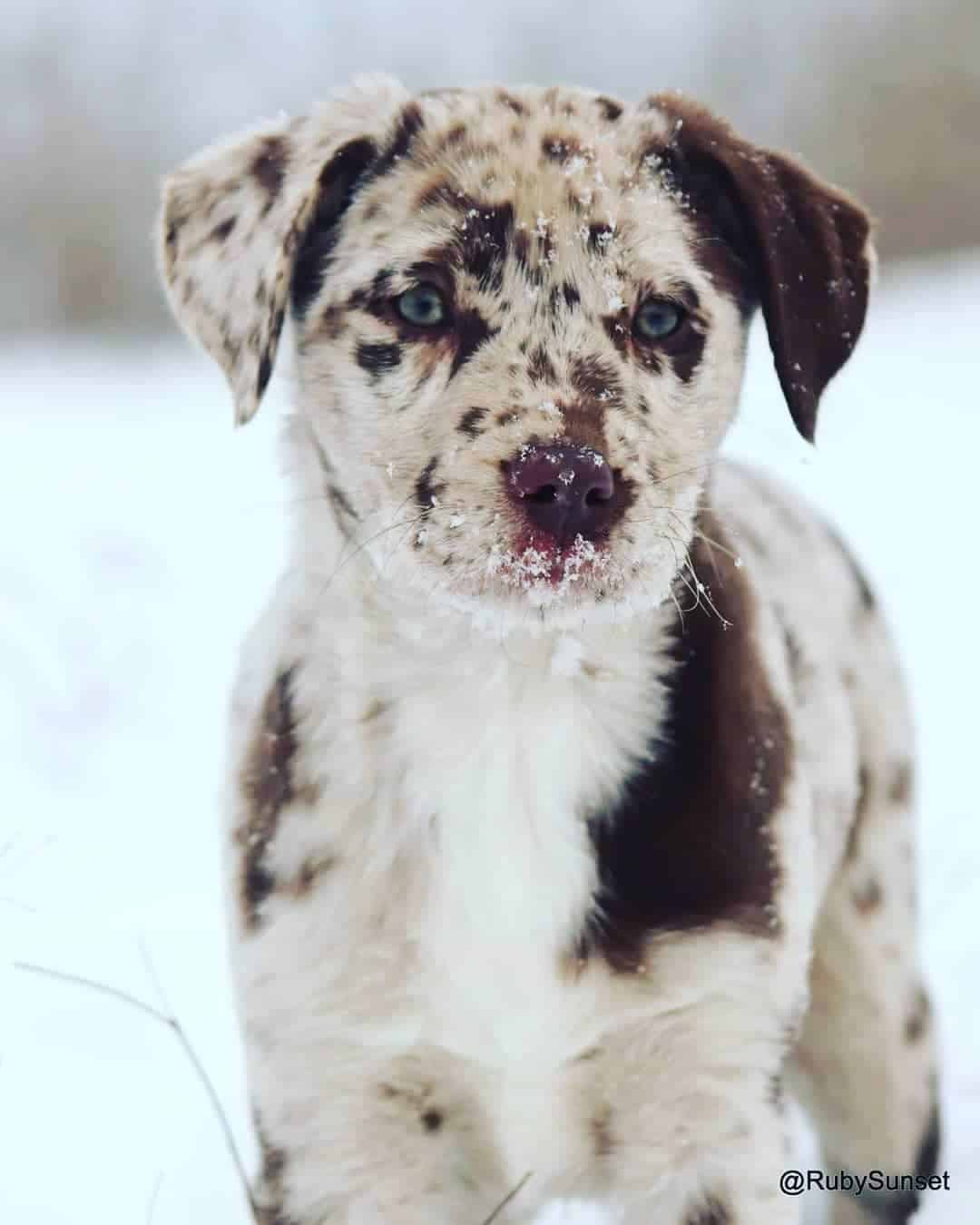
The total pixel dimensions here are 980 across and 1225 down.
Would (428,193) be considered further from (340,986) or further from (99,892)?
(99,892)

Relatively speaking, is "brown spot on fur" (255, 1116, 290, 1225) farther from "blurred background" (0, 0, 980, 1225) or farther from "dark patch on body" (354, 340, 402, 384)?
"dark patch on body" (354, 340, 402, 384)

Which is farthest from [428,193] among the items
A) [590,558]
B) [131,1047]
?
[131,1047]

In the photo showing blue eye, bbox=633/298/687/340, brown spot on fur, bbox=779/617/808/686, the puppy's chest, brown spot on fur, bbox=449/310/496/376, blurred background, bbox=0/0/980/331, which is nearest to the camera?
brown spot on fur, bbox=449/310/496/376

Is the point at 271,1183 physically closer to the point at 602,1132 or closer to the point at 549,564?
the point at 602,1132

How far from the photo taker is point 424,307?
220cm

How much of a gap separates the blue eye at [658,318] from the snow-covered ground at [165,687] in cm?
25

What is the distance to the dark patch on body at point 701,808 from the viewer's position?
233cm

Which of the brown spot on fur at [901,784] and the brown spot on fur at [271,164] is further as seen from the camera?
the brown spot on fur at [901,784]

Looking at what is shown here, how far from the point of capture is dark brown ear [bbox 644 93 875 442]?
2.38 m

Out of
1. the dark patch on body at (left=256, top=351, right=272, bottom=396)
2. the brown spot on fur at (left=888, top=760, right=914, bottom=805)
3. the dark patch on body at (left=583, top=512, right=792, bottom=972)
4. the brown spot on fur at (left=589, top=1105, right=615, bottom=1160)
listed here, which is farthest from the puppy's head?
the brown spot on fur at (left=888, top=760, right=914, bottom=805)

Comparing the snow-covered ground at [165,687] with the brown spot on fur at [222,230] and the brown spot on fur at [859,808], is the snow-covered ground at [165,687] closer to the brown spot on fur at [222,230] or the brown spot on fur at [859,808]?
the brown spot on fur at [222,230]

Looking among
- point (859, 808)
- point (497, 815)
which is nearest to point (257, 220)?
point (497, 815)

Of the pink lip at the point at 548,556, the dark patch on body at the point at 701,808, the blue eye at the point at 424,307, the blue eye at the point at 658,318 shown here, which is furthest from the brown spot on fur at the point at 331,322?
the dark patch on body at the point at 701,808

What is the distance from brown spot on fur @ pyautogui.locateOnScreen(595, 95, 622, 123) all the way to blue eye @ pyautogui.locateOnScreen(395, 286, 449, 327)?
0.46 meters
